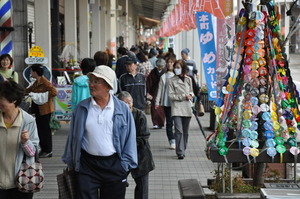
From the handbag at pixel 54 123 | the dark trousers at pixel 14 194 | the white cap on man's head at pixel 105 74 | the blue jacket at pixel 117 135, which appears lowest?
the handbag at pixel 54 123

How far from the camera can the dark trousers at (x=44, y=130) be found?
11.1 metres

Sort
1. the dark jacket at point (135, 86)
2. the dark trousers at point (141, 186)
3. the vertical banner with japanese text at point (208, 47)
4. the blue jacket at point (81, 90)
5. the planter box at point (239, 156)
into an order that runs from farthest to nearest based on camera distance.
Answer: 1. the dark jacket at point (135, 86)
2. the vertical banner with japanese text at point (208, 47)
3. the blue jacket at point (81, 90)
4. the dark trousers at point (141, 186)
5. the planter box at point (239, 156)

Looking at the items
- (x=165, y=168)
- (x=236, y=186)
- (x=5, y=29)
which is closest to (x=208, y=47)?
(x=165, y=168)

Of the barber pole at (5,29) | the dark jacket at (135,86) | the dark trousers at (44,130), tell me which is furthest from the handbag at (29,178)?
the barber pole at (5,29)

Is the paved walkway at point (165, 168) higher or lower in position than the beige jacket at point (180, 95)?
lower

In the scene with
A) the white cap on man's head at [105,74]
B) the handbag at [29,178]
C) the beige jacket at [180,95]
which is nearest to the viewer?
the handbag at [29,178]

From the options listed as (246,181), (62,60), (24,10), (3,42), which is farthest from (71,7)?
(246,181)

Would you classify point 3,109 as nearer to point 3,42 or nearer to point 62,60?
point 3,42

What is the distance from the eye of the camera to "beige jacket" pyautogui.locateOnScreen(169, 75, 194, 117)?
11.3 m

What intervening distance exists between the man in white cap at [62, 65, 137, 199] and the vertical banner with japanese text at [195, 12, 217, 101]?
19.5 ft

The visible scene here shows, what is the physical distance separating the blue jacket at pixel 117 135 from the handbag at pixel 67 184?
8 cm

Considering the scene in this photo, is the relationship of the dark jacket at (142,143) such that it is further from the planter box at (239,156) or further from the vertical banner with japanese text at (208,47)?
the vertical banner with japanese text at (208,47)

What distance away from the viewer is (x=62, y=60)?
2039 cm

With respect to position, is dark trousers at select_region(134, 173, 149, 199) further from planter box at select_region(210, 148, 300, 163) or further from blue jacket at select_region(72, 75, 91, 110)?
blue jacket at select_region(72, 75, 91, 110)
